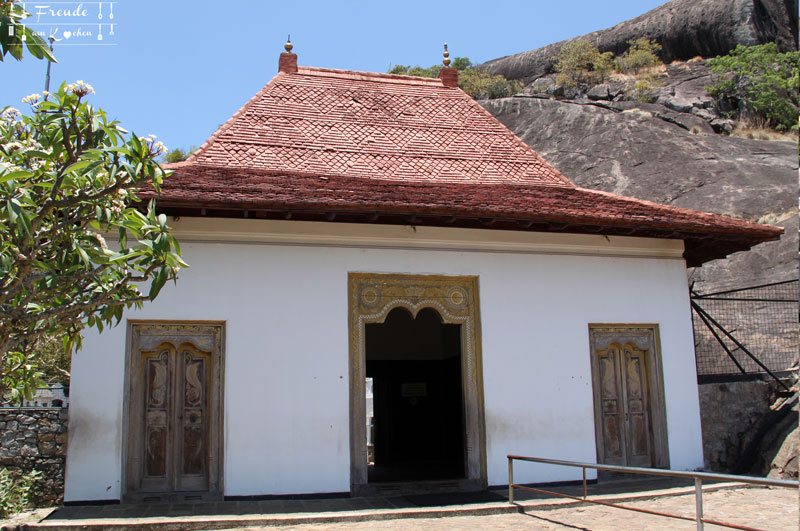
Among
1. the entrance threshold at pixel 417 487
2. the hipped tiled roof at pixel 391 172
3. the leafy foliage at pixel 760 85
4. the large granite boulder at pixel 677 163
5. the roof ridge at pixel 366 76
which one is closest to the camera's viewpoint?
the hipped tiled roof at pixel 391 172

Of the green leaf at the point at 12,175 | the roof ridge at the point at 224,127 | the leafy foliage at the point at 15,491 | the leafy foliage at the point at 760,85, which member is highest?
the leafy foliage at the point at 760,85

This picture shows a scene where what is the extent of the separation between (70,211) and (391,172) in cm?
597

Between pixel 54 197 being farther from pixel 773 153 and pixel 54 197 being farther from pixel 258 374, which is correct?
pixel 773 153

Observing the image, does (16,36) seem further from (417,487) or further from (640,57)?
(640,57)

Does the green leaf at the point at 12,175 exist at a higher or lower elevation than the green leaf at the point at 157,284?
higher

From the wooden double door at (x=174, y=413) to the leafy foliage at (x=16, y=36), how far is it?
4.76 m

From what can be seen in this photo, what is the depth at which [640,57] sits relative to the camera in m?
38.6

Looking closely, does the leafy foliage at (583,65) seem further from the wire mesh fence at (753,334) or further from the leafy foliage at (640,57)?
the wire mesh fence at (753,334)

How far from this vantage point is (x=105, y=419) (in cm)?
814

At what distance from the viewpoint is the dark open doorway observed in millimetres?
14328

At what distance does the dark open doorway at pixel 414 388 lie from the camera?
14.3 meters

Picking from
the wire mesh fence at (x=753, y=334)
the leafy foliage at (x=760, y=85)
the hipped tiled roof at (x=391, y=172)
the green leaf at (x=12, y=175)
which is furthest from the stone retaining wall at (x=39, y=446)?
the leafy foliage at (x=760, y=85)

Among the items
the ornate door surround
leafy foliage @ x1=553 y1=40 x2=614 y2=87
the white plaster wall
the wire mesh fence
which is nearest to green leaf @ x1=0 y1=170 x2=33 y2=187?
the white plaster wall

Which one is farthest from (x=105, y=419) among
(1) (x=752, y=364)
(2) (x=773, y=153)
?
(2) (x=773, y=153)
